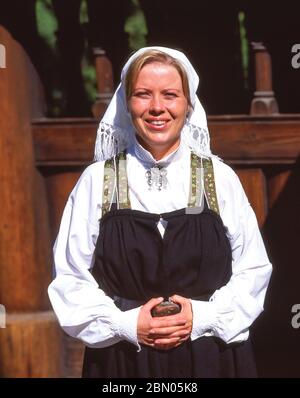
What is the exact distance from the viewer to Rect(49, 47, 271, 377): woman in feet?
13.2

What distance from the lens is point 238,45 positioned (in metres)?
6.27

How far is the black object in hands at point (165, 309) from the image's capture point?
3.97 meters

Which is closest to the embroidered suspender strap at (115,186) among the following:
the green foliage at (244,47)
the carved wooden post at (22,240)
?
the carved wooden post at (22,240)

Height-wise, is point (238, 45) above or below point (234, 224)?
above

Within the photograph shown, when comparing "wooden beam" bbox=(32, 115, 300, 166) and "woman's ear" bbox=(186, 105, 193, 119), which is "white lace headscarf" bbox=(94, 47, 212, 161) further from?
"wooden beam" bbox=(32, 115, 300, 166)

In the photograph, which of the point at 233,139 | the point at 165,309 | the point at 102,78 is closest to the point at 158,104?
the point at 165,309

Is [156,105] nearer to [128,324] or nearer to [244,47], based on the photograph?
[128,324]

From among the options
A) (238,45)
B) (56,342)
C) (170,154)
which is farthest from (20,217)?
(170,154)

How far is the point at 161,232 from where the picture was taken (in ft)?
13.4

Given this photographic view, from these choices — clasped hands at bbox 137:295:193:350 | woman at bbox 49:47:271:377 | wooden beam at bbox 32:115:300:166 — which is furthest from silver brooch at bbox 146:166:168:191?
wooden beam at bbox 32:115:300:166

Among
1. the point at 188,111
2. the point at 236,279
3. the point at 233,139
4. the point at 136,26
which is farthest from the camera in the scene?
the point at 136,26

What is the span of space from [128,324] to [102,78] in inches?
87.0
